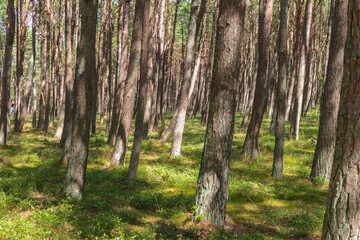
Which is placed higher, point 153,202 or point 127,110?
point 127,110

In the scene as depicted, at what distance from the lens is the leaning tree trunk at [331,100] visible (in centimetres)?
805

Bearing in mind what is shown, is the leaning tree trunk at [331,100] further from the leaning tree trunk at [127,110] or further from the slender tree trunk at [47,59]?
the slender tree trunk at [47,59]

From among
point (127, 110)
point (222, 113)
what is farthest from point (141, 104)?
point (222, 113)

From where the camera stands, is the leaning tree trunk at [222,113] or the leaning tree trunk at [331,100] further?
the leaning tree trunk at [331,100]

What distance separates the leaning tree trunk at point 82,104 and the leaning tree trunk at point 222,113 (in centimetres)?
337

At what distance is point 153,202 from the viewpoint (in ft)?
23.3

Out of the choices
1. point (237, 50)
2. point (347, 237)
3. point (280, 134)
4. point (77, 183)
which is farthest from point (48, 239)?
point (280, 134)

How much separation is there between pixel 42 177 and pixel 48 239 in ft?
15.8

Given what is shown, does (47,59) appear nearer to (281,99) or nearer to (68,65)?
(68,65)

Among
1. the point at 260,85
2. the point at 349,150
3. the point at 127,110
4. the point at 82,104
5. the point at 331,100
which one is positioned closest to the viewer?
the point at 349,150

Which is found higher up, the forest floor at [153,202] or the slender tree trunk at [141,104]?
the slender tree trunk at [141,104]

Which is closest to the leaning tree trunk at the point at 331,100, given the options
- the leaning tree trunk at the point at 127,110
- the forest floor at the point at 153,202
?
the forest floor at the point at 153,202

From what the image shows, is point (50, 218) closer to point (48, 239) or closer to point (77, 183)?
point (48, 239)

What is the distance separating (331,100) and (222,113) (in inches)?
187
